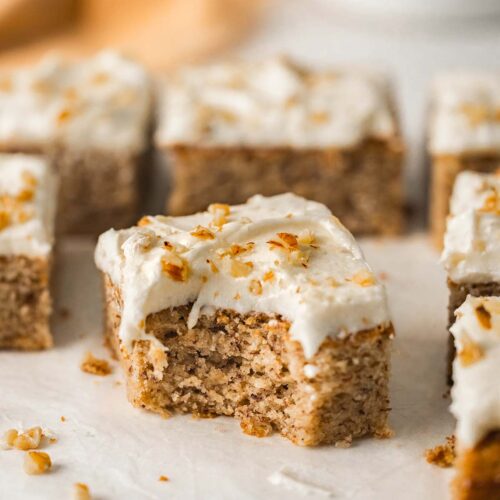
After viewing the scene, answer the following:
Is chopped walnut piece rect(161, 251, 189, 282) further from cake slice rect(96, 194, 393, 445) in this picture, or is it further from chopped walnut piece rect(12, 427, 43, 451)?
chopped walnut piece rect(12, 427, 43, 451)

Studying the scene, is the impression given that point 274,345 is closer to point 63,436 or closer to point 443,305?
point 63,436

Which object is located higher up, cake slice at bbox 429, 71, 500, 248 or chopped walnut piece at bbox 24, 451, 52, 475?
cake slice at bbox 429, 71, 500, 248

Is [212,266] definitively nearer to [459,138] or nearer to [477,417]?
Answer: [477,417]

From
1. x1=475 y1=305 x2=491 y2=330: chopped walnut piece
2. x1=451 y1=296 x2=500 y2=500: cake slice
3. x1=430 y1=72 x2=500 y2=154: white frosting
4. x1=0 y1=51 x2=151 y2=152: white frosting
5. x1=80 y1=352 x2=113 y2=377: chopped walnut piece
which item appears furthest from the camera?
x1=0 y1=51 x2=151 y2=152: white frosting

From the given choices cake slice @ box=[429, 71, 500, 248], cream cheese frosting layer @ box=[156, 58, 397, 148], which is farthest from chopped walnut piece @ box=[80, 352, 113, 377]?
cake slice @ box=[429, 71, 500, 248]

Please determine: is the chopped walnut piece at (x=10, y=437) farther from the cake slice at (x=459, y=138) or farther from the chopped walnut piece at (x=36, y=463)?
the cake slice at (x=459, y=138)

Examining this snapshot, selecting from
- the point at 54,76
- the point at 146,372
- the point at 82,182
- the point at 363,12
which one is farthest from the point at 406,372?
the point at 363,12

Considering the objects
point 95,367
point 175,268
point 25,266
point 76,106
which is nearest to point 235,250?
point 175,268
